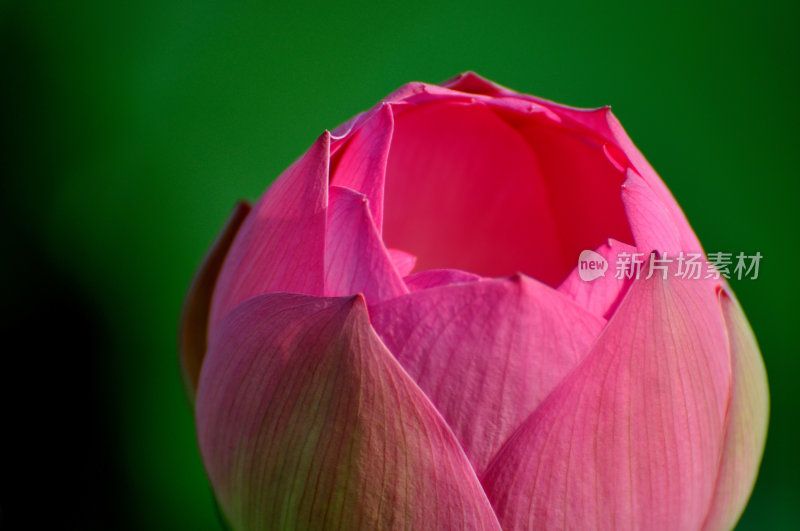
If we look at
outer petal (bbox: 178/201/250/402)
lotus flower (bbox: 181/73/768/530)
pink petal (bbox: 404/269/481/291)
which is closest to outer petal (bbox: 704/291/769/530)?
lotus flower (bbox: 181/73/768/530)

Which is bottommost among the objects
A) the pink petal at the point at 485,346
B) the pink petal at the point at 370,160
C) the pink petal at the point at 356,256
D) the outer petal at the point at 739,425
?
the outer petal at the point at 739,425

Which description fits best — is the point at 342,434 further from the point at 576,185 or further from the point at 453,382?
the point at 576,185

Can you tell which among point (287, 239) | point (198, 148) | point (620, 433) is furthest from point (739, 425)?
point (198, 148)

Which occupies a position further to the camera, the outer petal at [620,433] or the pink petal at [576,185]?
the pink petal at [576,185]

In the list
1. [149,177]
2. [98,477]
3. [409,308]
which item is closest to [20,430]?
[98,477]

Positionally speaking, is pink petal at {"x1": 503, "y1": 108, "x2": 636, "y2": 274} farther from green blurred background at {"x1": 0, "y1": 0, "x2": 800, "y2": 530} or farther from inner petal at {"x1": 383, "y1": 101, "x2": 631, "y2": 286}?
green blurred background at {"x1": 0, "y1": 0, "x2": 800, "y2": 530}

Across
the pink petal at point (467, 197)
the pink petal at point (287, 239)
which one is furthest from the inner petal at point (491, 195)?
the pink petal at point (287, 239)

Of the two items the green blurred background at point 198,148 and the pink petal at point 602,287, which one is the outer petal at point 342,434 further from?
the green blurred background at point 198,148

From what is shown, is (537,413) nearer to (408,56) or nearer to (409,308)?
(409,308)
